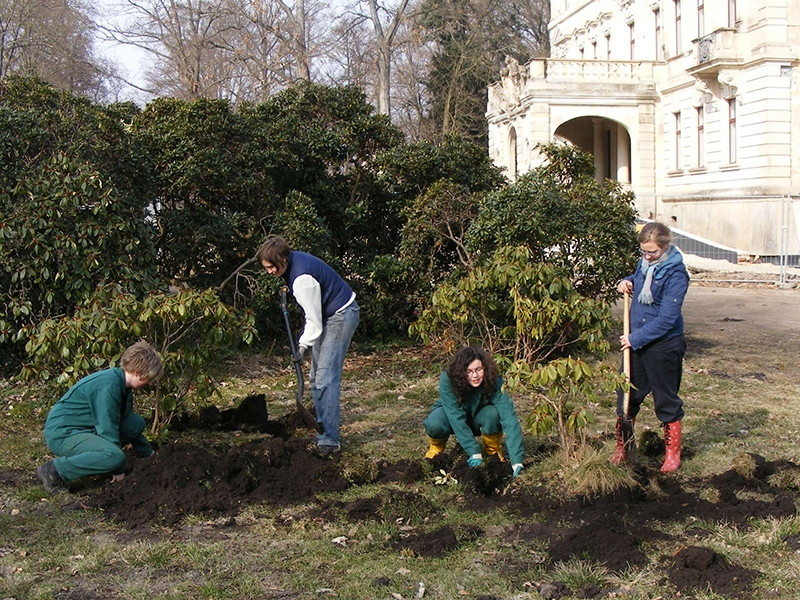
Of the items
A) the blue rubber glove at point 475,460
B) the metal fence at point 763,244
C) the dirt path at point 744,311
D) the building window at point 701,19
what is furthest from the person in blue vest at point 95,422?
the building window at point 701,19

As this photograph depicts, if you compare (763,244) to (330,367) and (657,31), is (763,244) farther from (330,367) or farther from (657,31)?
(330,367)

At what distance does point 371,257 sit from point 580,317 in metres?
5.16

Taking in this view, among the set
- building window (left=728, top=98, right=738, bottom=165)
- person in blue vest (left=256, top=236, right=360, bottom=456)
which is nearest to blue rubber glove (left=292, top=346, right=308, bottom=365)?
person in blue vest (left=256, top=236, right=360, bottom=456)

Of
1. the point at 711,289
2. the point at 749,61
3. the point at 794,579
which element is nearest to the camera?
the point at 794,579

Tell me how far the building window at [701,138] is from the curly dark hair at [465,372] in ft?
87.7

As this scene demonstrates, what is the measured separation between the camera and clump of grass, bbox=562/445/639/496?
17.1 ft

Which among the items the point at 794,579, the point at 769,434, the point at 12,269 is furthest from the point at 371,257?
the point at 794,579

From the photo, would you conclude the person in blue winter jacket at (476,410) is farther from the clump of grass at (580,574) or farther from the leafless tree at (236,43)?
the leafless tree at (236,43)

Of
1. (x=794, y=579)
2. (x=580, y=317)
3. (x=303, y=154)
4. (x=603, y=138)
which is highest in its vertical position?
(x=603, y=138)

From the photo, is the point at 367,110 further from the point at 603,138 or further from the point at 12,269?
the point at 603,138

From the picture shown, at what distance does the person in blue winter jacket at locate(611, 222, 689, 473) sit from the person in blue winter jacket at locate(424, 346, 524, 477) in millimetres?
724

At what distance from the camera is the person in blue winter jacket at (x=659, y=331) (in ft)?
19.1

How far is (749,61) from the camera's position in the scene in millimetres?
27406

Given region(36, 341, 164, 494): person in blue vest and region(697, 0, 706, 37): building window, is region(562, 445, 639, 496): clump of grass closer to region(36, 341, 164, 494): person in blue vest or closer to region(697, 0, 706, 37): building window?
region(36, 341, 164, 494): person in blue vest
